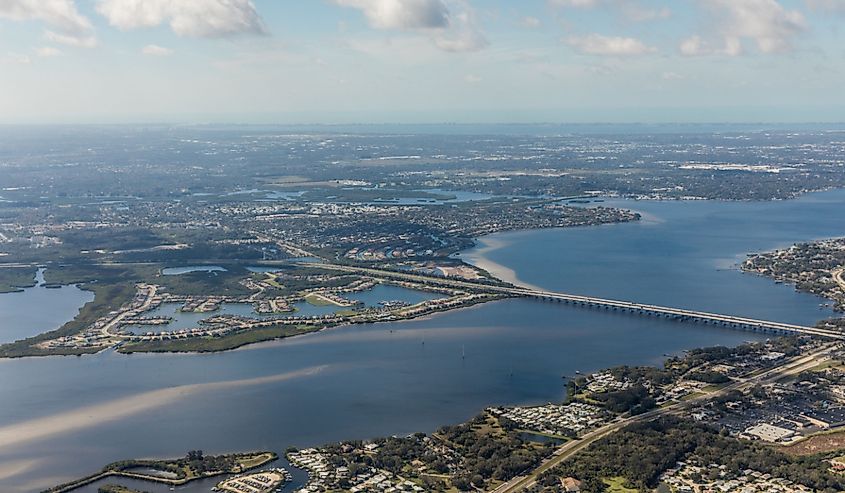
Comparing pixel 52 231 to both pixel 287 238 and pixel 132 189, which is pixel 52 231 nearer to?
pixel 287 238

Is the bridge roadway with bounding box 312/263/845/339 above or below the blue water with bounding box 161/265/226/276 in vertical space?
above

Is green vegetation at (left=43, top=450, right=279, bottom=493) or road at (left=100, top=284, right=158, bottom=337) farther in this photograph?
road at (left=100, top=284, right=158, bottom=337)

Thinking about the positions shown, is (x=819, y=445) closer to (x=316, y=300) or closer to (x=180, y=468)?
(x=180, y=468)

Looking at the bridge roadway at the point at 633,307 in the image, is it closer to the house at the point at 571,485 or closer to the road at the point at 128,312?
the road at the point at 128,312

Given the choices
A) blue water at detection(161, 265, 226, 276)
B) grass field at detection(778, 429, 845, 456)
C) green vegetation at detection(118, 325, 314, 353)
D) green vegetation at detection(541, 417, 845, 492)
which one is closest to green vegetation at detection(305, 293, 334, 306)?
green vegetation at detection(118, 325, 314, 353)

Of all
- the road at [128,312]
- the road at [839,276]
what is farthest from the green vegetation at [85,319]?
the road at [839,276]

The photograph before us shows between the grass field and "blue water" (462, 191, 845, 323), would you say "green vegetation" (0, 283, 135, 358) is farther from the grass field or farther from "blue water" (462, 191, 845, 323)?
the grass field

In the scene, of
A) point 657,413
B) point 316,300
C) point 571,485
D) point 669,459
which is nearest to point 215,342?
point 316,300
